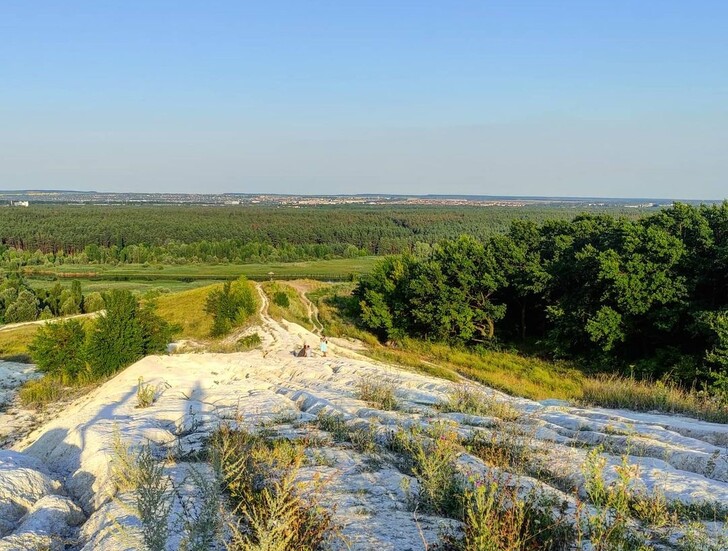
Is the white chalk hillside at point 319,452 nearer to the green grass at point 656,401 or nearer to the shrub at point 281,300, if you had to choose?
the green grass at point 656,401

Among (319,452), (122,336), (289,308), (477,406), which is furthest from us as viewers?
(289,308)

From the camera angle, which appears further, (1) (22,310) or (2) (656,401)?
(1) (22,310)

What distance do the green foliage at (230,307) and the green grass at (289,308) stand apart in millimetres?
1670

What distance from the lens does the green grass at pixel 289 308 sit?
37562mm

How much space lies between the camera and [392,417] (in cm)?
845

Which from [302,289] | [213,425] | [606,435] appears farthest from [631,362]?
[302,289]

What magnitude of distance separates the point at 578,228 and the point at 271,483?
37916 millimetres

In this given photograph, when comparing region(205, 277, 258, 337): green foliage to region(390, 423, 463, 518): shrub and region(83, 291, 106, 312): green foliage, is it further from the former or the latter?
region(83, 291, 106, 312): green foliage

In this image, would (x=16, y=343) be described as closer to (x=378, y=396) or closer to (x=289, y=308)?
(x=289, y=308)

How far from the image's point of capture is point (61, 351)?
861 inches

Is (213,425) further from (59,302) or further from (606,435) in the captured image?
(59,302)

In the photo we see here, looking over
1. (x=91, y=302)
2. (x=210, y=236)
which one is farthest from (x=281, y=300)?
(x=210, y=236)

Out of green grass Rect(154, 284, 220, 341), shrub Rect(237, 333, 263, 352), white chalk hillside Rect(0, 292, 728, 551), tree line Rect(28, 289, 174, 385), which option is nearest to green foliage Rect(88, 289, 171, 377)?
tree line Rect(28, 289, 174, 385)

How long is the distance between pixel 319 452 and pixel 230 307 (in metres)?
27.8
